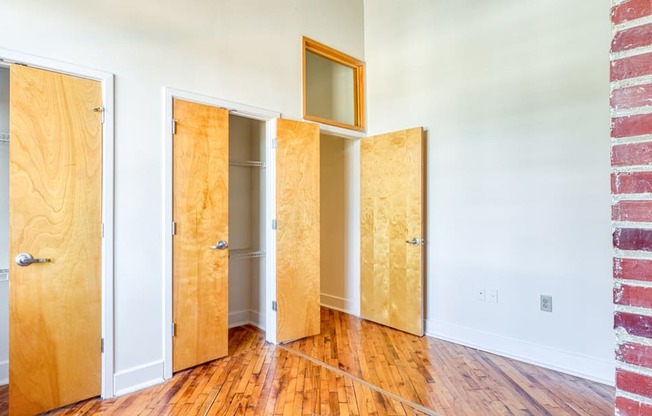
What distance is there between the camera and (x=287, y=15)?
3.20 metres

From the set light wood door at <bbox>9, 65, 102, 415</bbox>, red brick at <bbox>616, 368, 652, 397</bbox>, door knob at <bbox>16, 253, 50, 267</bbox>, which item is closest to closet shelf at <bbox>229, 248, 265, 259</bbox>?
light wood door at <bbox>9, 65, 102, 415</bbox>

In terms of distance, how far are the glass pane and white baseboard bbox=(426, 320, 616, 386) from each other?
2.47 m

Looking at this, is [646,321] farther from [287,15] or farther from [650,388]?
[287,15]

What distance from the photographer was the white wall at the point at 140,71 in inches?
80.0

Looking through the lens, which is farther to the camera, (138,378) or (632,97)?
(138,378)

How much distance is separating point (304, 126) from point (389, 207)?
1223 mm

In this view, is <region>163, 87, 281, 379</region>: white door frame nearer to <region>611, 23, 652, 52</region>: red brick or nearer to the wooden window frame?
the wooden window frame

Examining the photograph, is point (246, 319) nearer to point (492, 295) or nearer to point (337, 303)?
point (337, 303)

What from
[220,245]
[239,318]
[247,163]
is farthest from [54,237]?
[239,318]

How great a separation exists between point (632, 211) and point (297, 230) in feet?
8.37

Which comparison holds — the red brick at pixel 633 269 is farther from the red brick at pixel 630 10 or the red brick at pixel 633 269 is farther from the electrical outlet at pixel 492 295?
the electrical outlet at pixel 492 295

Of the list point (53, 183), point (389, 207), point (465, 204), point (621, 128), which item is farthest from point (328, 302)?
point (621, 128)

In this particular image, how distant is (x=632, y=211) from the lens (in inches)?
35.1

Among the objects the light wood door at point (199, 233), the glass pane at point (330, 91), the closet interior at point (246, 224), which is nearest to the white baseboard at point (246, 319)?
the closet interior at point (246, 224)
